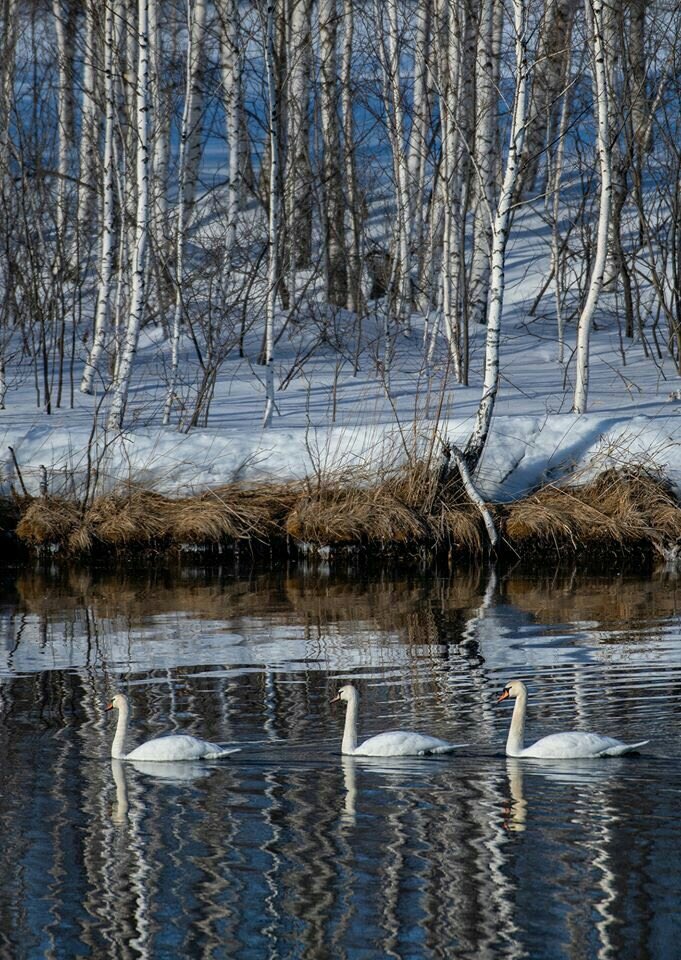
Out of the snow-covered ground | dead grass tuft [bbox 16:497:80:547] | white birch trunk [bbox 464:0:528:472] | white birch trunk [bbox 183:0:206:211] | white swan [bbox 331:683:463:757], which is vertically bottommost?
dead grass tuft [bbox 16:497:80:547]

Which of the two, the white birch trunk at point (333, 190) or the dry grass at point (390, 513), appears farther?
the white birch trunk at point (333, 190)

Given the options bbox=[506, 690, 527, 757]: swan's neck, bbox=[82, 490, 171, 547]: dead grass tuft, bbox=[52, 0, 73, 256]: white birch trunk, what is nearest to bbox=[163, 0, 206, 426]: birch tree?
bbox=[52, 0, 73, 256]: white birch trunk

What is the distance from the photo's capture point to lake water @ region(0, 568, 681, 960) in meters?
5.00

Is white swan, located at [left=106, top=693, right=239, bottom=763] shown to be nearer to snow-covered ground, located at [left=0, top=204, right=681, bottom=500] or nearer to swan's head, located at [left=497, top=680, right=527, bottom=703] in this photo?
swan's head, located at [left=497, top=680, right=527, bottom=703]

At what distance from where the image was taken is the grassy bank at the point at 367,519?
1468 cm

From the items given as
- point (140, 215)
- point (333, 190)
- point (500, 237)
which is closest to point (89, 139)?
point (333, 190)

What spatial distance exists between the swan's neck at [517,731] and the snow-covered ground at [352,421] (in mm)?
7492

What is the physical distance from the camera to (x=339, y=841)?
5824mm

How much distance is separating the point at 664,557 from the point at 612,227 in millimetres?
9087

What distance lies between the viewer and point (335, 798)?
648cm

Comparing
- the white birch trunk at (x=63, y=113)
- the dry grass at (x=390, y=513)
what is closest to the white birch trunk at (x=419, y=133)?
the white birch trunk at (x=63, y=113)

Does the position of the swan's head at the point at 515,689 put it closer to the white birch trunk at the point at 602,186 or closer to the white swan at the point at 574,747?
the white swan at the point at 574,747

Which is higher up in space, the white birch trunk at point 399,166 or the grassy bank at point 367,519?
the white birch trunk at point 399,166

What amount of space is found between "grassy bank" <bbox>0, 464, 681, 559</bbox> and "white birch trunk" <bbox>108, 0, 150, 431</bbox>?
4.87 feet
